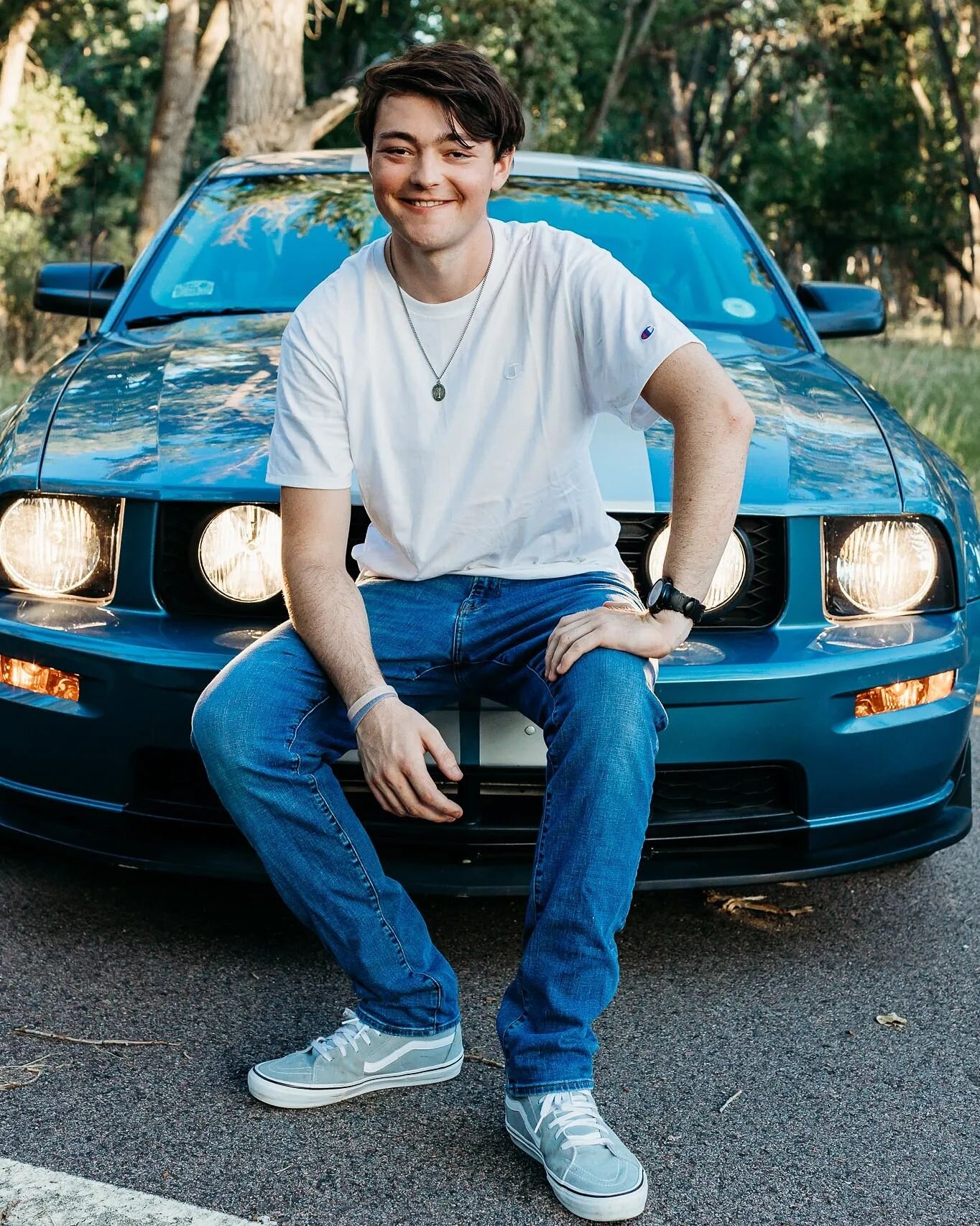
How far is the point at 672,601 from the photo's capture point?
2391 millimetres

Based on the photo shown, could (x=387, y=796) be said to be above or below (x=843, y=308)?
below

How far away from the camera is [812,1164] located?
87.9 inches

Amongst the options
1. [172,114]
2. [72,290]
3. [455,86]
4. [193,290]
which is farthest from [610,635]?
[172,114]

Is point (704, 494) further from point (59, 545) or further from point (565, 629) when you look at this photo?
point (59, 545)

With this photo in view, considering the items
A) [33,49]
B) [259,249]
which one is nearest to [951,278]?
[33,49]

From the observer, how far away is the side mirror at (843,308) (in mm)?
4227

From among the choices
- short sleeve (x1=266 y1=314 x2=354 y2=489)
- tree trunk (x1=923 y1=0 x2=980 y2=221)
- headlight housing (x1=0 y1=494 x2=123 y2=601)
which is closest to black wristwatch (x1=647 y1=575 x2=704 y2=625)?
short sleeve (x1=266 y1=314 x2=354 y2=489)

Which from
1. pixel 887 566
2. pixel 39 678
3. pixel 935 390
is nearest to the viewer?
pixel 39 678

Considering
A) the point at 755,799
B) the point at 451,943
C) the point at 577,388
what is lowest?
the point at 451,943

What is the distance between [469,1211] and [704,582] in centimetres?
101

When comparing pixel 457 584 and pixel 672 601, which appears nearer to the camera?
pixel 672 601

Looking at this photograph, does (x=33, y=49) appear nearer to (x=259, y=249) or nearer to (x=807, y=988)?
(x=259, y=249)

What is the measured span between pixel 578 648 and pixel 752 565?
24.9 inches

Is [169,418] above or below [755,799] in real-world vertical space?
above
